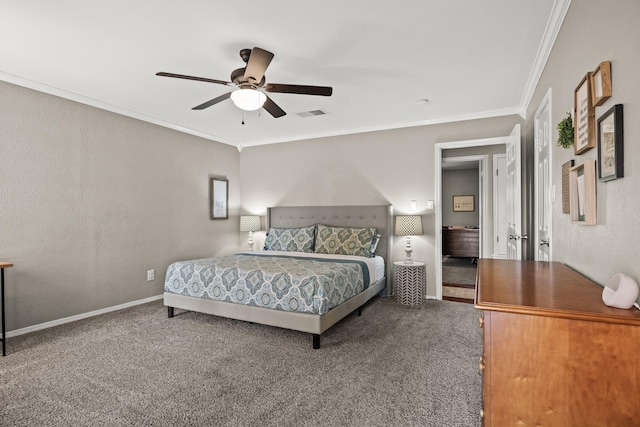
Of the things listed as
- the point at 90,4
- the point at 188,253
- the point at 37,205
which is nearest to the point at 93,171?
the point at 37,205

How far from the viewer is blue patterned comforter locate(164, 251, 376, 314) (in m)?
3.00

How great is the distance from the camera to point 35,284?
134 inches

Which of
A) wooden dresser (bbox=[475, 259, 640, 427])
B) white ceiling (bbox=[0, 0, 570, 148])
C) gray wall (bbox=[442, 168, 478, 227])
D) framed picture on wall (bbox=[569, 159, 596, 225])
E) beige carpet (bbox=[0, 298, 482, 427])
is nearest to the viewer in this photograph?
wooden dresser (bbox=[475, 259, 640, 427])

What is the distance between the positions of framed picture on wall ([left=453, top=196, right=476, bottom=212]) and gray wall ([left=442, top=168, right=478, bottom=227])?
7 centimetres

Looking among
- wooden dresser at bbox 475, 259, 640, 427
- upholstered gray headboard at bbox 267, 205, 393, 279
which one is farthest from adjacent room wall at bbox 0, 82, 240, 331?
wooden dresser at bbox 475, 259, 640, 427

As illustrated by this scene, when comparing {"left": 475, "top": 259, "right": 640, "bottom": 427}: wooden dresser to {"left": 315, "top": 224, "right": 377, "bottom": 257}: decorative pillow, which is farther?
{"left": 315, "top": 224, "right": 377, "bottom": 257}: decorative pillow

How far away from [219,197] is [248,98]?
3211 mm

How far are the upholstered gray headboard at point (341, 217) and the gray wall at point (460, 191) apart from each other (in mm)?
4291

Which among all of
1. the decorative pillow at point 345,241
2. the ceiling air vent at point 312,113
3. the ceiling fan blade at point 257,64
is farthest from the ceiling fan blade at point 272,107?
the decorative pillow at point 345,241

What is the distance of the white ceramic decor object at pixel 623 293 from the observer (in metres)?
1.04

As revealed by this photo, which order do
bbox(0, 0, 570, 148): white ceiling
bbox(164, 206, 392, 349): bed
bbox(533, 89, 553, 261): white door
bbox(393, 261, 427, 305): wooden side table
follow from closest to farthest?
bbox(0, 0, 570, 148): white ceiling, bbox(533, 89, 553, 261): white door, bbox(164, 206, 392, 349): bed, bbox(393, 261, 427, 305): wooden side table

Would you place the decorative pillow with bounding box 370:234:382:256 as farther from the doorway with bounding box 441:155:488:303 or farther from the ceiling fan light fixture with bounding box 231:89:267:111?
the ceiling fan light fixture with bounding box 231:89:267:111

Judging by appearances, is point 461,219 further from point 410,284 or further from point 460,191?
point 410,284

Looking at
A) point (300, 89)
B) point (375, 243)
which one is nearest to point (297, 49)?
point (300, 89)
